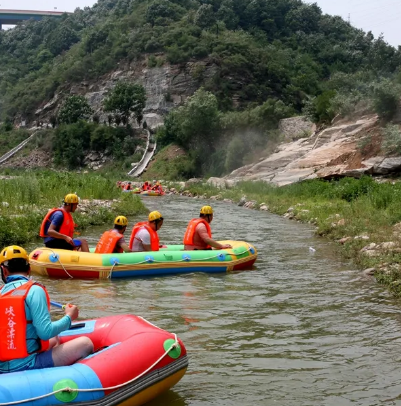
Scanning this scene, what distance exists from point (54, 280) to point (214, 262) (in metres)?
2.65

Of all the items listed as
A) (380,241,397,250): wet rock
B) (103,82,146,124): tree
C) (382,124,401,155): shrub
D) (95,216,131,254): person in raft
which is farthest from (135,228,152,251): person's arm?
(103,82,146,124): tree

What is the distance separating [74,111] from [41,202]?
4768cm

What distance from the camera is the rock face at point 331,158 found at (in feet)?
78.2

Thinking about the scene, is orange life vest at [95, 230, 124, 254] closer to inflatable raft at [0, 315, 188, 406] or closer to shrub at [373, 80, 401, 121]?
inflatable raft at [0, 315, 188, 406]

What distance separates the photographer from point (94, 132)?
57.2 meters

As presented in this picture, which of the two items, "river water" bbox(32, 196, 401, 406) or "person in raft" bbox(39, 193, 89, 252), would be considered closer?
"river water" bbox(32, 196, 401, 406)

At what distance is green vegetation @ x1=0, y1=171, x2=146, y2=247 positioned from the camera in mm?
11648

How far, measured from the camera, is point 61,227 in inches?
379

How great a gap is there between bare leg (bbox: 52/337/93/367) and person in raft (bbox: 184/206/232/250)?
5643 millimetres

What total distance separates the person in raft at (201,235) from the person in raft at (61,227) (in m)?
1.83

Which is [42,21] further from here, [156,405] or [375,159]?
[156,405]

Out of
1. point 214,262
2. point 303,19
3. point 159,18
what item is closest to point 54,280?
point 214,262

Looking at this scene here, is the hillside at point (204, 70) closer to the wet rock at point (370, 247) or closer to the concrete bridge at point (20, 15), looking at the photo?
the concrete bridge at point (20, 15)

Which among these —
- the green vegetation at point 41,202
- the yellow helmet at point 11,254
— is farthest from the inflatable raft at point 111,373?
the green vegetation at point 41,202
